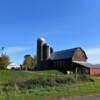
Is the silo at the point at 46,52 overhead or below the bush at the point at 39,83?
overhead

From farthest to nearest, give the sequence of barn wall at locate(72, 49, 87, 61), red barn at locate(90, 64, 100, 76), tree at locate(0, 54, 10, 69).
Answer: tree at locate(0, 54, 10, 69) < barn wall at locate(72, 49, 87, 61) < red barn at locate(90, 64, 100, 76)

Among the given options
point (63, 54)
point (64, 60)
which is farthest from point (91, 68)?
point (63, 54)

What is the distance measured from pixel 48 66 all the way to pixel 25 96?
235 feet

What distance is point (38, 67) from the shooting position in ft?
321

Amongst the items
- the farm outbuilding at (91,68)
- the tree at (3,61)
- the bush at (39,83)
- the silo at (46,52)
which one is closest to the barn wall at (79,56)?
the farm outbuilding at (91,68)

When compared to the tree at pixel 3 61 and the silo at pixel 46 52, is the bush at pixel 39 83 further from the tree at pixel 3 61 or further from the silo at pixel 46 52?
the silo at pixel 46 52

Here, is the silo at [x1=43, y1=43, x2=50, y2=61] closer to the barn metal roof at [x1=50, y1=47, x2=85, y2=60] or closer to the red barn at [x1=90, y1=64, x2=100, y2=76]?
the barn metal roof at [x1=50, y1=47, x2=85, y2=60]

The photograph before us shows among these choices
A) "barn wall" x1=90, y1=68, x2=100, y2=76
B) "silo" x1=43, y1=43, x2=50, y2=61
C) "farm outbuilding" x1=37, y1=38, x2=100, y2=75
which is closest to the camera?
"barn wall" x1=90, y1=68, x2=100, y2=76

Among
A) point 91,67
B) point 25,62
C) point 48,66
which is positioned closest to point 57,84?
point 91,67

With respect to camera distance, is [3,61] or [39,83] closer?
[39,83]

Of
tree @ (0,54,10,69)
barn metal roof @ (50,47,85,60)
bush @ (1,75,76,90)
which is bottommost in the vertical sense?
bush @ (1,75,76,90)

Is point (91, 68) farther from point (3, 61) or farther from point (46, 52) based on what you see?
point (3, 61)

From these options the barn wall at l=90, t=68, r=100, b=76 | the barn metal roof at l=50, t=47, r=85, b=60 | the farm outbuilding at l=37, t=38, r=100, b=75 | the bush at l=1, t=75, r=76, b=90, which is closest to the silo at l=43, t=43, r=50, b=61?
the farm outbuilding at l=37, t=38, r=100, b=75

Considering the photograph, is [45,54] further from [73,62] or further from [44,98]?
[44,98]
